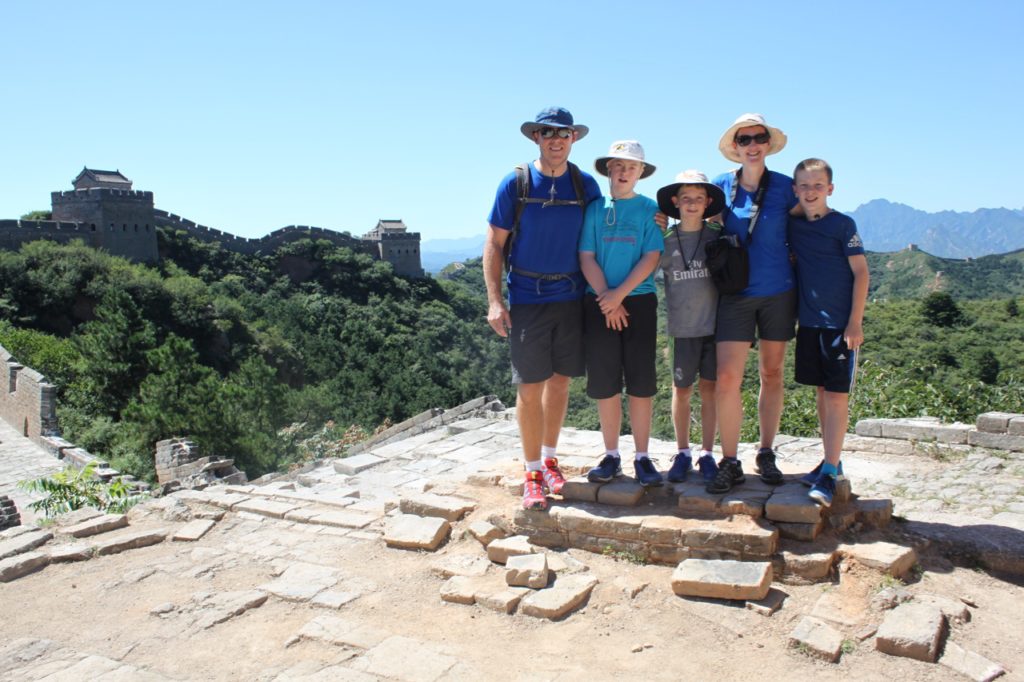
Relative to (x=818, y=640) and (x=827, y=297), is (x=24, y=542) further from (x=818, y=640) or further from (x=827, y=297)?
(x=827, y=297)

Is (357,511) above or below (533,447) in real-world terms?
below

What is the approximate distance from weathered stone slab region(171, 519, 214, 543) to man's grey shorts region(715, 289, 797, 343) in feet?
11.9

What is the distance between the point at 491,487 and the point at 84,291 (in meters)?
28.2

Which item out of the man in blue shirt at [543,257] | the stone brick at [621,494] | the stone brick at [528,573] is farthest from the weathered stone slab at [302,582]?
the stone brick at [621,494]

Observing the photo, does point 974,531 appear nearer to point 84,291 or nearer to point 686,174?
point 686,174

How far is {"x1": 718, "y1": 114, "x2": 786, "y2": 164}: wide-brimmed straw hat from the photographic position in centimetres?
391

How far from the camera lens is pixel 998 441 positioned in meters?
6.55

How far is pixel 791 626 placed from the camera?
10.7ft

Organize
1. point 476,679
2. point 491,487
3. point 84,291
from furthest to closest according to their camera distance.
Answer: point 84,291 < point 491,487 < point 476,679

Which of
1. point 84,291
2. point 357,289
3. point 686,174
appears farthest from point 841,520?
point 357,289

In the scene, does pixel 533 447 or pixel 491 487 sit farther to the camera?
pixel 491 487

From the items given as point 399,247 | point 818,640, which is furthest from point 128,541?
point 399,247

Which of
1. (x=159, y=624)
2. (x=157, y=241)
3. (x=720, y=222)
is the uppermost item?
(x=157, y=241)

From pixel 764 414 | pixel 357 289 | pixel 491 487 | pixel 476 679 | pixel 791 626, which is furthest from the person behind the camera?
pixel 357 289
